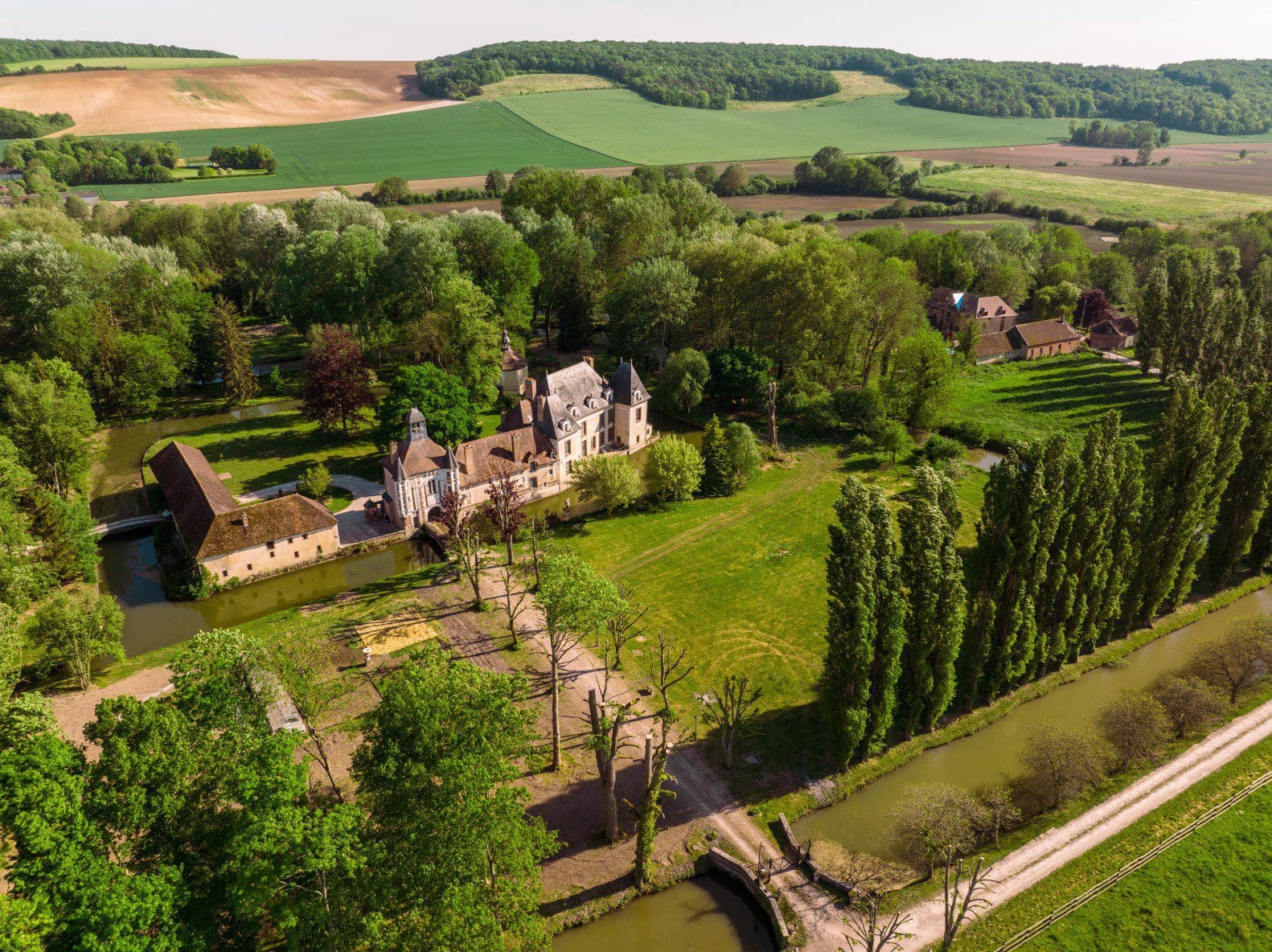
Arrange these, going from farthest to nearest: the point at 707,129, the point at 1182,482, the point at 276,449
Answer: the point at 707,129
the point at 276,449
the point at 1182,482

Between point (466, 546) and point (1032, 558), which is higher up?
point (1032, 558)

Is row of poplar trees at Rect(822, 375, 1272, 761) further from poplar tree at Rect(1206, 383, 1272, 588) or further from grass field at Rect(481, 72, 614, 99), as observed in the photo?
grass field at Rect(481, 72, 614, 99)

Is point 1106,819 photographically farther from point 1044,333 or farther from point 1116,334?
point 1116,334

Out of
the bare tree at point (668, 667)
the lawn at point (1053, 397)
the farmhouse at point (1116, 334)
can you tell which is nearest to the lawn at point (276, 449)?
the bare tree at point (668, 667)

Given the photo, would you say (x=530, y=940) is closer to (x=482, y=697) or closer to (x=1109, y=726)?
(x=482, y=697)

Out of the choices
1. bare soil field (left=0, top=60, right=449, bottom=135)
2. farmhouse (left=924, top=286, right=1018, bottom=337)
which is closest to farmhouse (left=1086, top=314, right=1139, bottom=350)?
farmhouse (left=924, top=286, right=1018, bottom=337)

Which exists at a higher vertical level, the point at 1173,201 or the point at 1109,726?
the point at 1173,201

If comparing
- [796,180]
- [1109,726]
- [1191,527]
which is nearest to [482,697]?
[1109,726]

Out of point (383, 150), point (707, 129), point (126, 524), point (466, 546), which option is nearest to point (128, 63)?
point (383, 150)
